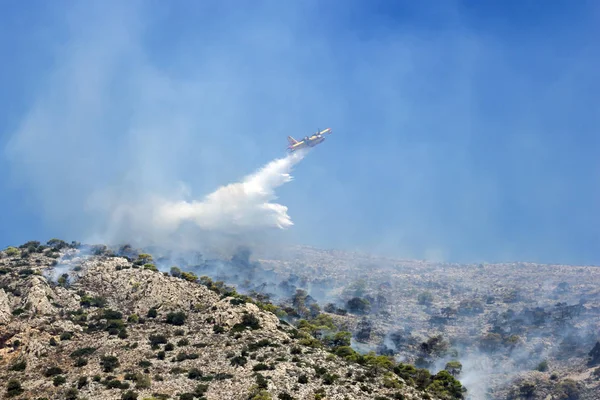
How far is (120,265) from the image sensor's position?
114875 mm

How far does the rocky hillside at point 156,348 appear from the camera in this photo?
68.9 m

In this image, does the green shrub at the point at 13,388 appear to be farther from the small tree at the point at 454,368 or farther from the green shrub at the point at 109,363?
the small tree at the point at 454,368

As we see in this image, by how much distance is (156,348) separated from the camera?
3201 inches

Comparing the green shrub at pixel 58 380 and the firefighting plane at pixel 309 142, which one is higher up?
the firefighting plane at pixel 309 142

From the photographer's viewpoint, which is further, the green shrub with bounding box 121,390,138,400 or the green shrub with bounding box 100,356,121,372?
the green shrub with bounding box 100,356,121,372

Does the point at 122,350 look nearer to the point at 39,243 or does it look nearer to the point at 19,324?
the point at 19,324

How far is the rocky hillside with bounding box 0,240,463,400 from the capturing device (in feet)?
226

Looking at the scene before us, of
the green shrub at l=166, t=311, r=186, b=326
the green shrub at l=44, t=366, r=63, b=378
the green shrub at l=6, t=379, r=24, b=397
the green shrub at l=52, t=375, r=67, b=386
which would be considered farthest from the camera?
the green shrub at l=166, t=311, r=186, b=326

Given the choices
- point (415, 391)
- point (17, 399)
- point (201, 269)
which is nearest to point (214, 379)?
point (17, 399)

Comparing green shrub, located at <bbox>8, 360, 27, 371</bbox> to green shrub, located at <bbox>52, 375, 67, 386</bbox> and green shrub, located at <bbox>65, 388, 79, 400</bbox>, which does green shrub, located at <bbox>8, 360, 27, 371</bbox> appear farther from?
green shrub, located at <bbox>65, 388, 79, 400</bbox>

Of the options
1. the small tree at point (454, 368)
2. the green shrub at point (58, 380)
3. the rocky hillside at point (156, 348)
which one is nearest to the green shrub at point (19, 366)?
the rocky hillside at point (156, 348)

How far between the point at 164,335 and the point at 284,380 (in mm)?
25481

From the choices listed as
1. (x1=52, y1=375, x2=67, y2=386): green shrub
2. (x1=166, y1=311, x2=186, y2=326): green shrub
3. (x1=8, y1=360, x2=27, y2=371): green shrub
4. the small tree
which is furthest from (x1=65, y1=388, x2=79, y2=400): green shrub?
the small tree

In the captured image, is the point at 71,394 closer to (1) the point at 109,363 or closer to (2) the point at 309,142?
(1) the point at 109,363
